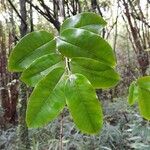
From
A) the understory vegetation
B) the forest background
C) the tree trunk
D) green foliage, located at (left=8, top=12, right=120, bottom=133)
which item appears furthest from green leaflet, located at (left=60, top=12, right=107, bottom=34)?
the tree trunk

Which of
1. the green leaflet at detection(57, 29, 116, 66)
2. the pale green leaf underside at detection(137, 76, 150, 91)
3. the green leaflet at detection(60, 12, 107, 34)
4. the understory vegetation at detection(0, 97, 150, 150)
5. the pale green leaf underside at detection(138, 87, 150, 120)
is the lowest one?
the understory vegetation at detection(0, 97, 150, 150)

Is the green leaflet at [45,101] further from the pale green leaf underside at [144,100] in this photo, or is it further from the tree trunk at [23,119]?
the tree trunk at [23,119]

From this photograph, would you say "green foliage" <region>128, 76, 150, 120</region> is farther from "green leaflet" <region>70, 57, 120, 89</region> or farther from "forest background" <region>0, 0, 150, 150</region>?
"forest background" <region>0, 0, 150, 150</region>

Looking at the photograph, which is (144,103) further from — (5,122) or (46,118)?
(5,122)

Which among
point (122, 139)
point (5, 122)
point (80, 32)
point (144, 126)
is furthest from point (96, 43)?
point (5, 122)

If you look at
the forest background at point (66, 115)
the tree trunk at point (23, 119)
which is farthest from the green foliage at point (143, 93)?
the tree trunk at point (23, 119)

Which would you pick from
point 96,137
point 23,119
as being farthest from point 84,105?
point 96,137
